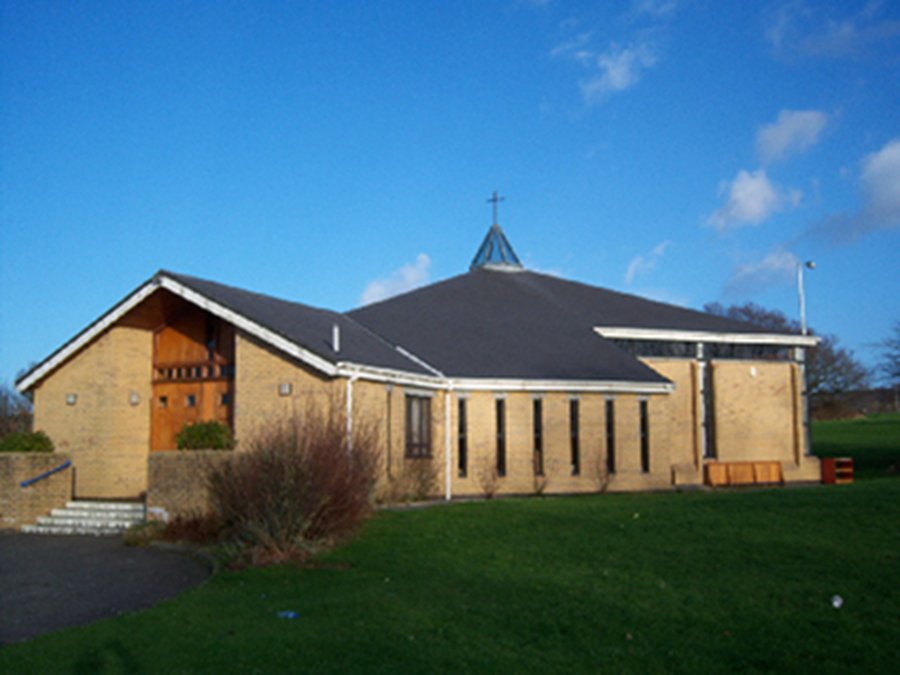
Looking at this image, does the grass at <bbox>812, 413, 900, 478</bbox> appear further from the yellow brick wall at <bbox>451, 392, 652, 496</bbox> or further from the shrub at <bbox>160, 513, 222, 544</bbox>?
the shrub at <bbox>160, 513, 222, 544</bbox>

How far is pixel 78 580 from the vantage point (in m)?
12.6

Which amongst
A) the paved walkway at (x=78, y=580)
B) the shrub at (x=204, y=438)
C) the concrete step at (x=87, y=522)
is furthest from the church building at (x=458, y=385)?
the paved walkway at (x=78, y=580)

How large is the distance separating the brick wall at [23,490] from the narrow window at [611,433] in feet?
46.6

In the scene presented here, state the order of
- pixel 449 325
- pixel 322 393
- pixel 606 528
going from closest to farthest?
pixel 606 528 → pixel 322 393 → pixel 449 325

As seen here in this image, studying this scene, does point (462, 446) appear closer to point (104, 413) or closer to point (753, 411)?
point (104, 413)

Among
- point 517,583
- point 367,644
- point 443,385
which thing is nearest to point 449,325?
point 443,385

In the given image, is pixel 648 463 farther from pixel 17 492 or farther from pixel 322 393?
pixel 17 492

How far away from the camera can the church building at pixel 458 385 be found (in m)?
19.7

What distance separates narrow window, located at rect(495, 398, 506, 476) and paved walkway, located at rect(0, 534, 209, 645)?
33.5 feet

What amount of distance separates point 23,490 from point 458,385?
10.3 metres

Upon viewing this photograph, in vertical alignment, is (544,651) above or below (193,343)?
below

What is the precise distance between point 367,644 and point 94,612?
4.19 metres

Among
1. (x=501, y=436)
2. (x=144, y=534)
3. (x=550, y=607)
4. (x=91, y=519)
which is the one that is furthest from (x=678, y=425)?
(x=550, y=607)

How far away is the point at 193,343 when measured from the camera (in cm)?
2169
